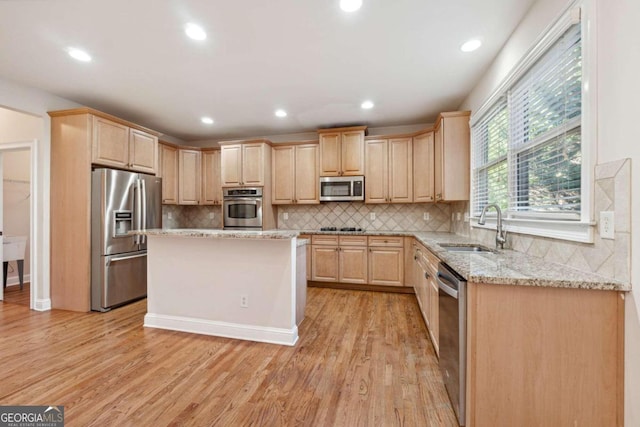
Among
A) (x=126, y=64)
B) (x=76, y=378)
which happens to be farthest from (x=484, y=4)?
(x=76, y=378)

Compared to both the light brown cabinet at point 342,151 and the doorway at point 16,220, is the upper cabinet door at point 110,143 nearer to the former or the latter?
the doorway at point 16,220

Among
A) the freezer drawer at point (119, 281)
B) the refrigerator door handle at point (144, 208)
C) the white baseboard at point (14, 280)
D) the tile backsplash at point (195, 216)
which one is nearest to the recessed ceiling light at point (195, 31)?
the refrigerator door handle at point (144, 208)

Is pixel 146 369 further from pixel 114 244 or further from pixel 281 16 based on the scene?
pixel 281 16

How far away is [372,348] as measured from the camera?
2383mm

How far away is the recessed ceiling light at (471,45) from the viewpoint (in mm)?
2312

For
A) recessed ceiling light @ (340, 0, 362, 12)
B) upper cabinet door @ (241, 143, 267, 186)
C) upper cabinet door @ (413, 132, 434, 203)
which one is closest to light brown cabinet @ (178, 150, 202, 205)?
upper cabinet door @ (241, 143, 267, 186)

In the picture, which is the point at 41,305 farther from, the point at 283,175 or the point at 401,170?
the point at 401,170

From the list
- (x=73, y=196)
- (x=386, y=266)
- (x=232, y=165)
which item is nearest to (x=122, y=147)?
(x=73, y=196)

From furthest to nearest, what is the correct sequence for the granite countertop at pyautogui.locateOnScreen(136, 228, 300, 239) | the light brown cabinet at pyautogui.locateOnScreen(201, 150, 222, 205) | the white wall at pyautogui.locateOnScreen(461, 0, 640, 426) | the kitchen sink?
the light brown cabinet at pyautogui.locateOnScreen(201, 150, 222, 205)
the kitchen sink
the granite countertop at pyautogui.locateOnScreen(136, 228, 300, 239)
the white wall at pyautogui.locateOnScreen(461, 0, 640, 426)

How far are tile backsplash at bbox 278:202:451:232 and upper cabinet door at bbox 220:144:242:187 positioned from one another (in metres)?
0.97

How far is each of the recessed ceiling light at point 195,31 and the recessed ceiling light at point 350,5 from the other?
113 centimetres

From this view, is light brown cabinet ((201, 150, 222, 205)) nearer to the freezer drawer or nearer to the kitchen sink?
the freezer drawer

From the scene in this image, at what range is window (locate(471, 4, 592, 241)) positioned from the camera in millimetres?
1477

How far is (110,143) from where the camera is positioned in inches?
136
